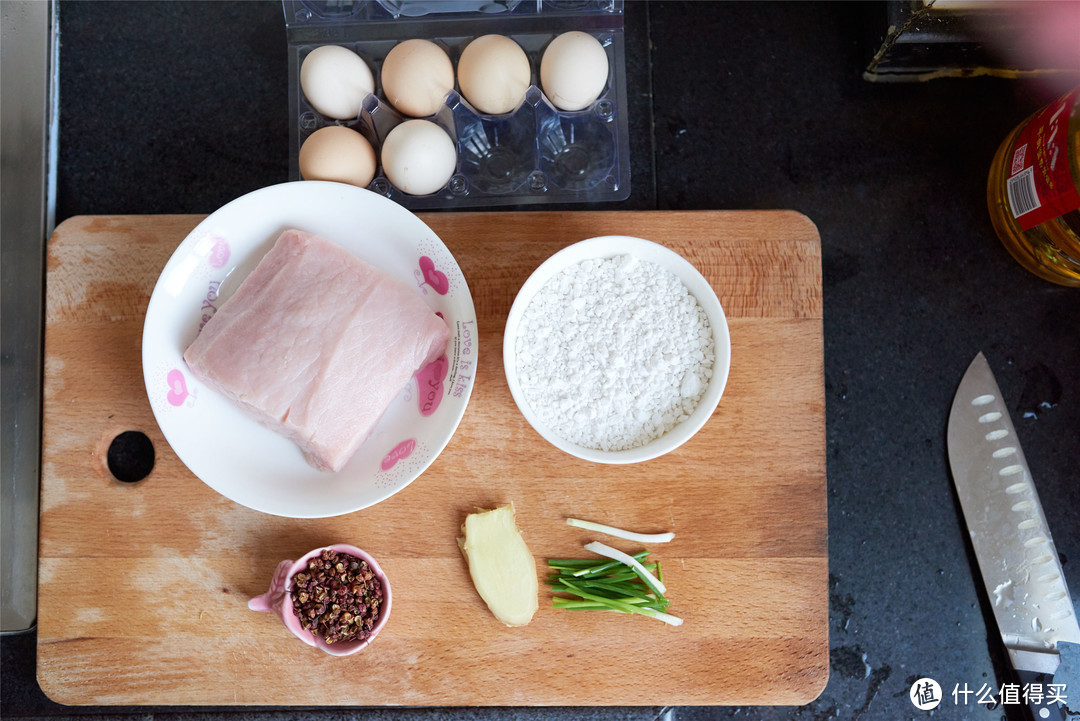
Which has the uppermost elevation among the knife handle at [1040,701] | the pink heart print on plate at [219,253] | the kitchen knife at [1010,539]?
the pink heart print on plate at [219,253]

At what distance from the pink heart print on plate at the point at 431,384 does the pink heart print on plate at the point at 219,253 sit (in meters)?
0.36

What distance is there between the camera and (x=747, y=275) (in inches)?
48.4

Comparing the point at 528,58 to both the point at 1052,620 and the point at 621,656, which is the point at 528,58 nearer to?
the point at 621,656

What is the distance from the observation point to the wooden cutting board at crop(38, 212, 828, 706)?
1.20m

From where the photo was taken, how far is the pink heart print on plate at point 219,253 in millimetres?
1143

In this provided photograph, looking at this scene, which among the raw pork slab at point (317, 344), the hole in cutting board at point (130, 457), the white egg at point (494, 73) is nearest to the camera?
the raw pork slab at point (317, 344)

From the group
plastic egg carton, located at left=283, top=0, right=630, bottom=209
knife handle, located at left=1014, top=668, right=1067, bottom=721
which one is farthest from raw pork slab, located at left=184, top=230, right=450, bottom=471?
knife handle, located at left=1014, top=668, right=1067, bottom=721

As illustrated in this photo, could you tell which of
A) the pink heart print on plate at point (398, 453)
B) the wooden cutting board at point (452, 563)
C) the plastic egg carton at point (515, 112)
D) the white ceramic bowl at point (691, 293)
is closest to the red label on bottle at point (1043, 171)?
the wooden cutting board at point (452, 563)

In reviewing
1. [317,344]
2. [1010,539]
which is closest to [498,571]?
[317,344]

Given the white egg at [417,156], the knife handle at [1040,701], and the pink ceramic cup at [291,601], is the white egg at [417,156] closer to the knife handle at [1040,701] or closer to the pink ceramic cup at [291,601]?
the pink ceramic cup at [291,601]

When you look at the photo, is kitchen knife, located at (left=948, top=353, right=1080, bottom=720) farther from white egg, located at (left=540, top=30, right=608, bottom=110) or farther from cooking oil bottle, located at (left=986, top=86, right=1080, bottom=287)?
white egg, located at (left=540, top=30, right=608, bottom=110)

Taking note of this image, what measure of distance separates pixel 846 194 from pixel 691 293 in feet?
1.75

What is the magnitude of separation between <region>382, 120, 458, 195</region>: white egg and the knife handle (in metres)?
1.37

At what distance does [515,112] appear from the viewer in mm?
1290
